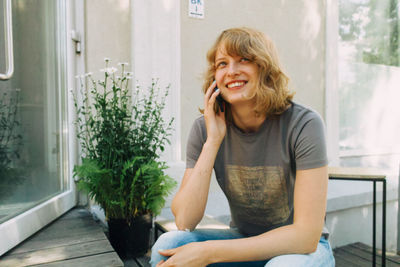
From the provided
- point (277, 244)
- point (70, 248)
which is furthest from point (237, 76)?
point (70, 248)

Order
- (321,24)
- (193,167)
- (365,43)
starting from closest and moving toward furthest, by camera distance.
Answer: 1. (193,167)
2. (321,24)
3. (365,43)

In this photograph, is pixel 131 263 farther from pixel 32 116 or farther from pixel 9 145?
pixel 32 116

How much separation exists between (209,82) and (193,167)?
45 centimetres

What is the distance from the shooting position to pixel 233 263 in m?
1.38

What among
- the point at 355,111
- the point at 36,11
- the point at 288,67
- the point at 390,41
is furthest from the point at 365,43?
the point at 36,11

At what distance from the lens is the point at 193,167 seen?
62.4 inches

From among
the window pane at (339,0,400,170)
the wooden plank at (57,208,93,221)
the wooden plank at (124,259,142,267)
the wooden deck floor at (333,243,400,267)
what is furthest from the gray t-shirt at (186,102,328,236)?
the window pane at (339,0,400,170)

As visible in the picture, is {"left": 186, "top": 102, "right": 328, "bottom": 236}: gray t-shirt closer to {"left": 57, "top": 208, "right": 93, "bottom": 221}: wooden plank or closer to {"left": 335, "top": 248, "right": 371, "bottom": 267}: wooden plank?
{"left": 57, "top": 208, "right": 93, "bottom": 221}: wooden plank

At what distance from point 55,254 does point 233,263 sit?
3.21ft

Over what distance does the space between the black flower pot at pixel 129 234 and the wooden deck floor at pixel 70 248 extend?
0.20ft

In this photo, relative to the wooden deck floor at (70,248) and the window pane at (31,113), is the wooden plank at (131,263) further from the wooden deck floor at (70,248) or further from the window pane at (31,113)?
the window pane at (31,113)

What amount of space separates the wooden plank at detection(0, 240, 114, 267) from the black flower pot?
18cm

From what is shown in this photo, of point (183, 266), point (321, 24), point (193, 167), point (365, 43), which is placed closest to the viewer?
point (183, 266)

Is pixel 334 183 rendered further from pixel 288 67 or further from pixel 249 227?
pixel 249 227
